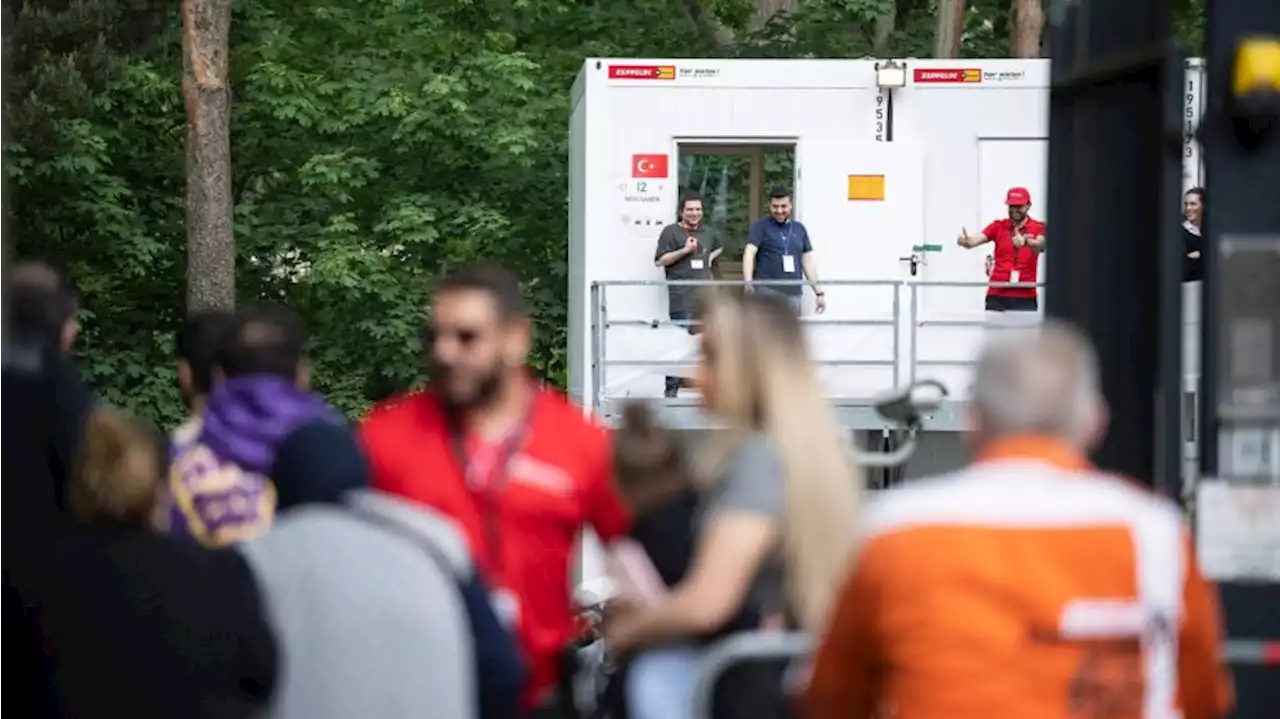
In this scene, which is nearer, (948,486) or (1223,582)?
(948,486)

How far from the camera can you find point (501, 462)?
5.20 metres

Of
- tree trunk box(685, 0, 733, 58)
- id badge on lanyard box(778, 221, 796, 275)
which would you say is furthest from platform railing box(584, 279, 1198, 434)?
tree trunk box(685, 0, 733, 58)

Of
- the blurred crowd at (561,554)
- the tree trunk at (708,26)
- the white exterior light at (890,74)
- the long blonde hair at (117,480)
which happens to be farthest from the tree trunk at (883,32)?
the long blonde hair at (117,480)

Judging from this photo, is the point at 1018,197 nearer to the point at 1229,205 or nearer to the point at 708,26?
the point at 1229,205

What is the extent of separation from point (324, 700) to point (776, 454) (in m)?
1.12

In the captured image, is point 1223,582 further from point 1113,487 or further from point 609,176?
point 609,176

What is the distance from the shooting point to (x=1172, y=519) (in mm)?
3801

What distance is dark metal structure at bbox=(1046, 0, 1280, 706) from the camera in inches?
197

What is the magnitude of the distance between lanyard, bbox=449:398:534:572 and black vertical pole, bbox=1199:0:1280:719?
1436 millimetres

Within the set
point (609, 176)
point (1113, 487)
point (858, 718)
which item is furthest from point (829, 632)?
point (609, 176)

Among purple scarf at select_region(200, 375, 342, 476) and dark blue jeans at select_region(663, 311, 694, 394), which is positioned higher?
purple scarf at select_region(200, 375, 342, 476)

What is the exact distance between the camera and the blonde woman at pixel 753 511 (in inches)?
193

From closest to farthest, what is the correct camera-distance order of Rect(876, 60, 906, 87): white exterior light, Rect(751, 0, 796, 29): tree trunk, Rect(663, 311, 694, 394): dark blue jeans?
Rect(663, 311, 694, 394): dark blue jeans
Rect(876, 60, 906, 87): white exterior light
Rect(751, 0, 796, 29): tree trunk

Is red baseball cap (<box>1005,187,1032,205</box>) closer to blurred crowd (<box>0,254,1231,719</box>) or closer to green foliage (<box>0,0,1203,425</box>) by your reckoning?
blurred crowd (<box>0,254,1231,719</box>)
